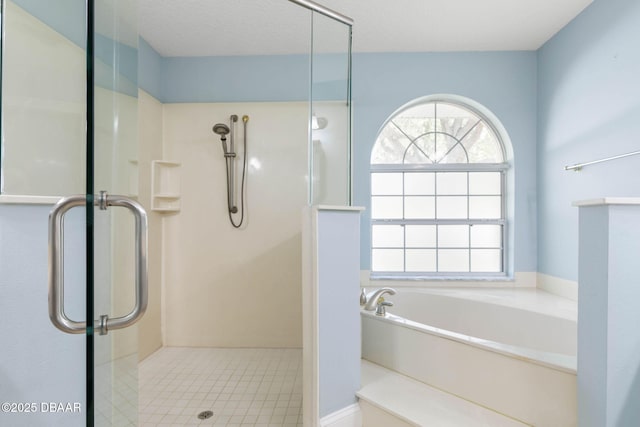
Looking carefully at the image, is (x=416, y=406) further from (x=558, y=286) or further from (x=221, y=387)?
(x=558, y=286)

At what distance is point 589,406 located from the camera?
3.34 ft

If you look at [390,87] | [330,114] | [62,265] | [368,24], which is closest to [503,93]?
[390,87]

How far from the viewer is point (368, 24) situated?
7.06 feet

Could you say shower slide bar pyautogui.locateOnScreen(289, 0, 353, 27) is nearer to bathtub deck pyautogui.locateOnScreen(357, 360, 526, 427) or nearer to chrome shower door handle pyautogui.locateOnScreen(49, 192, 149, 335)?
chrome shower door handle pyautogui.locateOnScreen(49, 192, 149, 335)

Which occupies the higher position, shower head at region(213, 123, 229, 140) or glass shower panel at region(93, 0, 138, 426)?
shower head at region(213, 123, 229, 140)

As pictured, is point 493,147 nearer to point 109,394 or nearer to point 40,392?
point 109,394

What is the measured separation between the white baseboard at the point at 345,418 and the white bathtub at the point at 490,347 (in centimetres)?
33

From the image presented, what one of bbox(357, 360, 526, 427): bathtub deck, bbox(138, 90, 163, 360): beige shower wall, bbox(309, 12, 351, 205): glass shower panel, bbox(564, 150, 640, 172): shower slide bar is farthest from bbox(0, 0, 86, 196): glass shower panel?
bbox(564, 150, 640, 172): shower slide bar

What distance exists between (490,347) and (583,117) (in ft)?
5.64

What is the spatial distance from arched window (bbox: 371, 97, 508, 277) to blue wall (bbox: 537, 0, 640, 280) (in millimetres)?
363

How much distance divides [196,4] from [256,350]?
2605 millimetres

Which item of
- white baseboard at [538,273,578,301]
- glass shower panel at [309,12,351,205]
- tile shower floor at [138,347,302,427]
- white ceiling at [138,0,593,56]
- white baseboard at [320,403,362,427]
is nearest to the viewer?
white baseboard at [320,403,362,427]

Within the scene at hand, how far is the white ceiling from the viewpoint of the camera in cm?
198

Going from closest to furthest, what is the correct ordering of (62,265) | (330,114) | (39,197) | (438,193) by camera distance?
(62,265)
(39,197)
(330,114)
(438,193)
